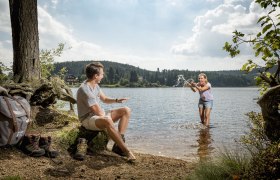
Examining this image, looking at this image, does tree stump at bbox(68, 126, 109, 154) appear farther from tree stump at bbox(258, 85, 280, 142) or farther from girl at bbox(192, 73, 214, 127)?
girl at bbox(192, 73, 214, 127)

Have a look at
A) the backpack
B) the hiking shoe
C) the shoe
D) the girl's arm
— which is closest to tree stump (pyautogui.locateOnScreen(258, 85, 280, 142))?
the shoe

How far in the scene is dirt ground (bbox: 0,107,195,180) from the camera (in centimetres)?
594

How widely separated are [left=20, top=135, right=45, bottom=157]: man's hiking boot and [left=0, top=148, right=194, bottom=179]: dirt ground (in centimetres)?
9

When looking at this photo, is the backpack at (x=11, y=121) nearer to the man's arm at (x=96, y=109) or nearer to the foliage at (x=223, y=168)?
the man's arm at (x=96, y=109)

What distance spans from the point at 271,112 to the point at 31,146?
474 cm

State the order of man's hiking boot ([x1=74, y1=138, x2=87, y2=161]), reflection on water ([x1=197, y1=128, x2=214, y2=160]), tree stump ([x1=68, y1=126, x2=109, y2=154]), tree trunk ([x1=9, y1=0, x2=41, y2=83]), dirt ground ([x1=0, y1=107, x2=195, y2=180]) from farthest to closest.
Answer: reflection on water ([x1=197, y1=128, x2=214, y2=160]), tree trunk ([x1=9, y1=0, x2=41, y2=83]), tree stump ([x1=68, y1=126, x2=109, y2=154]), man's hiking boot ([x1=74, y1=138, x2=87, y2=161]), dirt ground ([x1=0, y1=107, x2=195, y2=180])

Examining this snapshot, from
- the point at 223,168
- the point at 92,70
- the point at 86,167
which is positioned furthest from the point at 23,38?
the point at 223,168

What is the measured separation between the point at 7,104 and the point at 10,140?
2.31 ft

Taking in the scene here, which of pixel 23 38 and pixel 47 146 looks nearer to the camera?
pixel 47 146

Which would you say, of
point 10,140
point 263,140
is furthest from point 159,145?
point 263,140

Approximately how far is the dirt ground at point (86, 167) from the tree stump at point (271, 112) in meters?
2.07

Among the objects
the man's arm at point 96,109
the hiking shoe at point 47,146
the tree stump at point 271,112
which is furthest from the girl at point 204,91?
the tree stump at point 271,112

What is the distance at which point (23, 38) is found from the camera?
9289mm

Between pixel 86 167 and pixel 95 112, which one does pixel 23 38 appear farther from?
pixel 86 167
